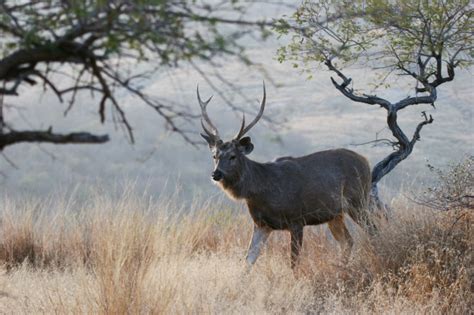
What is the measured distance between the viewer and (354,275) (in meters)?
8.07

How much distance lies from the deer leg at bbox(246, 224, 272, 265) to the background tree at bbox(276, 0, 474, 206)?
6.76 feet

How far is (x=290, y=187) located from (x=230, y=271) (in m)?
1.25

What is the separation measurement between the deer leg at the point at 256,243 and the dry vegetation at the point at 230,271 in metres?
0.11

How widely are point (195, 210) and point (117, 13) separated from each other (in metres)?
8.77

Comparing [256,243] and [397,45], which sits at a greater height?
[397,45]

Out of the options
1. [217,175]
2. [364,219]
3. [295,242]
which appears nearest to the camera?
[217,175]

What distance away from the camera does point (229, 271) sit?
8.69 meters

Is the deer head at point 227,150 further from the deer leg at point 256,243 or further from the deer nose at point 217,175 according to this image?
the deer leg at point 256,243

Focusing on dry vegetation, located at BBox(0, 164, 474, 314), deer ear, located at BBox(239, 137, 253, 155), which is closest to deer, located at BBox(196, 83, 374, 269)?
deer ear, located at BBox(239, 137, 253, 155)

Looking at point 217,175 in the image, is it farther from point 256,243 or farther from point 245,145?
point 256,243

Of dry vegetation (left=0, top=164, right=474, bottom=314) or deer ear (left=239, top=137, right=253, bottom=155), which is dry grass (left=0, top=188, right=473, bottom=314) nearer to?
dry vegetation (left=0, top=164, right=474, bottom=314)

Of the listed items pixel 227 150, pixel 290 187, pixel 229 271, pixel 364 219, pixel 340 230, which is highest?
pixel 227 150

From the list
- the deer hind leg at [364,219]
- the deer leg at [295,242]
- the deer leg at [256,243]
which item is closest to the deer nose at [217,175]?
the deer leg at [256,243]

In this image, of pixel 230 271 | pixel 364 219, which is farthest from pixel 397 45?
pixel 230 271
